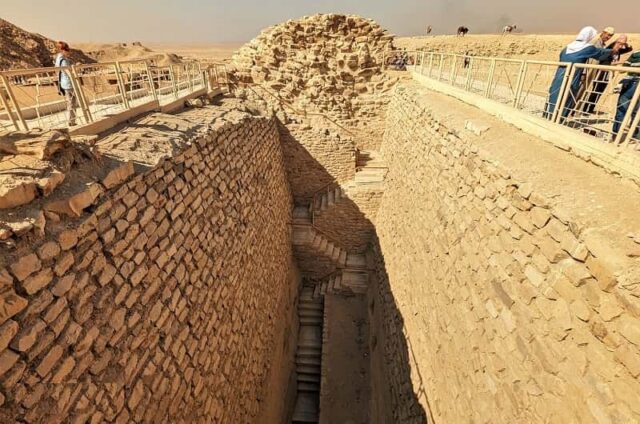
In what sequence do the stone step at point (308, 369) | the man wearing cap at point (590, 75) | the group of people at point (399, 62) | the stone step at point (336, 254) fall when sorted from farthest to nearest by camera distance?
the group of people at point (399, 62) → the stone step at point (336, 254) → the stone step at point (308, 369) → the man wearing cap at point (590, 75)

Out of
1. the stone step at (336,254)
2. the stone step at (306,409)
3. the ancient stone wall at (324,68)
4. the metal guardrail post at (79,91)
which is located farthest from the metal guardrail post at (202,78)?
the stone step at (306,409)

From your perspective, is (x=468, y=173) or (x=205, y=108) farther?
(x=205, y=108)

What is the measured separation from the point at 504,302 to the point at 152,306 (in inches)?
157

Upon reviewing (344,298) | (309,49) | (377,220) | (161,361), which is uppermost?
(309,49)

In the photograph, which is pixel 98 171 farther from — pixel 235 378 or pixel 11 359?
pixel 235 378

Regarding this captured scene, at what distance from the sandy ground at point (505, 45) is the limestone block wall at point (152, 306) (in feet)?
72.5

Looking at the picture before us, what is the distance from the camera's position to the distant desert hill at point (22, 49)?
602 inches

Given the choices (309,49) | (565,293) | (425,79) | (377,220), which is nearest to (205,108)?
(309,49)

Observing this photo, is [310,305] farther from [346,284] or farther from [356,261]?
[356,261]

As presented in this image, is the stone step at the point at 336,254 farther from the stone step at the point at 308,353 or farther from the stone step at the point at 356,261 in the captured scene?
the stone step at the point at 308,353

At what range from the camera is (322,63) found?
1192 cm

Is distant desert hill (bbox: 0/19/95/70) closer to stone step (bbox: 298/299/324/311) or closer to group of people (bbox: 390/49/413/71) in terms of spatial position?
group of people (bbox: 390/49/413/71)

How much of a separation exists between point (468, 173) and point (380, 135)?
27.0ft

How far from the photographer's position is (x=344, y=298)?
35.0 feet
